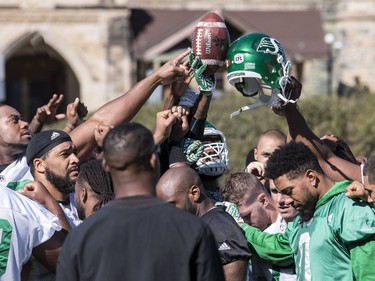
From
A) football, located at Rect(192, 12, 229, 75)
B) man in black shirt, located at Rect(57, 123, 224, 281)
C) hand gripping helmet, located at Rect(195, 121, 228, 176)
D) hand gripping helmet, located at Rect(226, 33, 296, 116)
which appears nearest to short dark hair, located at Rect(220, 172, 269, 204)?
hand gripping helmet, located at Rect(195, 121, 228, 176)

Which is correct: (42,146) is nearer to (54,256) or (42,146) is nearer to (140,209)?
(54,256)

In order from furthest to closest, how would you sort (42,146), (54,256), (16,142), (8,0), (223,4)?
(223,4), (8,0), (16,142), (42,146), (54,256)

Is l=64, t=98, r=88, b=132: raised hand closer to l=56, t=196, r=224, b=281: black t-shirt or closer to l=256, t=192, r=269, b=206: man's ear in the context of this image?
l=256, t=192, r=269, b=206: man's ear

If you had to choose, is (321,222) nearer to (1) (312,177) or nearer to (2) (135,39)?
(1) (312,177)

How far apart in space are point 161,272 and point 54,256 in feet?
4.07

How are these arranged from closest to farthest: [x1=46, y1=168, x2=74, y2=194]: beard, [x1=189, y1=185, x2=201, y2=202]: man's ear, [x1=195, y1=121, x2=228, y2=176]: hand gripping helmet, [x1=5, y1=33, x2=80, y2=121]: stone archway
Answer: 1. [x1=189, y1=185, x2=201, y2=202]: man's ear
2. [x1=46, y1=168, x2=74, y2=194]: beard
3. [x1=195, y1=121, x2=228, y2=176]: hand gripping helmet
4. [x1=5, y1=33, x2=80, y2=121]: stone archway

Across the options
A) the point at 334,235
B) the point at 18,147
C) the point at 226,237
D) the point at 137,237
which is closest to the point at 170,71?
the point at 226,237

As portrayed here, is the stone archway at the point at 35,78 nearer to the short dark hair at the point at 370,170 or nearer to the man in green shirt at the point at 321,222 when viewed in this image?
the man in green shirt at the point at 321,222

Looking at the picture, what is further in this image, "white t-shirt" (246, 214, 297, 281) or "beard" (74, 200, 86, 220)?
"white t-shirt" (246, 214, 297, 281)

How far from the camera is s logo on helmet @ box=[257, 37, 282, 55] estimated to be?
6559 mm

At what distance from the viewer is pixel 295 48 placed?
2981 centimetres

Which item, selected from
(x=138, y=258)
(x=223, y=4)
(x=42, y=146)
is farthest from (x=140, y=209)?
(x=223, y=4)

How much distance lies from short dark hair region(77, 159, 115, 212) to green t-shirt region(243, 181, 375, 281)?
3.59 ft

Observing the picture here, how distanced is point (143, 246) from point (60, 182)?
84.7 inches
